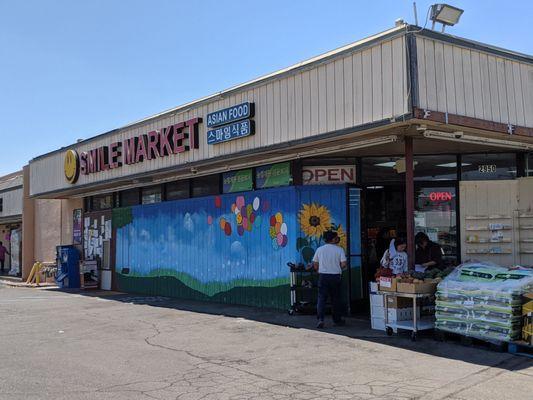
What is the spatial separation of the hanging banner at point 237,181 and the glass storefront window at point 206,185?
313 mm

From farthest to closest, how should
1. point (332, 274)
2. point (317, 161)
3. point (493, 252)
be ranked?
1. point (317, 161)
2. point (493, 252)
3. point (332, 274)

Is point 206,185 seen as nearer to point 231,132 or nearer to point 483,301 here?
point 231,132

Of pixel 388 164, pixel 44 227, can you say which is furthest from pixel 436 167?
pixel 44 227

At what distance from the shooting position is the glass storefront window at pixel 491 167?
11883mm

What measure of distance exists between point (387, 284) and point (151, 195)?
32.3 ft

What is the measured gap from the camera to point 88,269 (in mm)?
20000

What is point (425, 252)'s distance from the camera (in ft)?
36.3

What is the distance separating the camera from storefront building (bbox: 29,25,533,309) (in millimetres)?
9359

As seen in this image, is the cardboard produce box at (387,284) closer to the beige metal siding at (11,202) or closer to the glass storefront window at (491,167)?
the glass storefront window at (491,167)

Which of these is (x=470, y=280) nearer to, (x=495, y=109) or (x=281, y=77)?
(x=495, y=109)

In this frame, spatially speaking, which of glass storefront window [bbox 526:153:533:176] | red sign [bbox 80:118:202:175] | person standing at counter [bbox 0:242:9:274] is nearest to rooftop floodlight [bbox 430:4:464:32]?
glass storefront window [bbox 526:153:533:176]

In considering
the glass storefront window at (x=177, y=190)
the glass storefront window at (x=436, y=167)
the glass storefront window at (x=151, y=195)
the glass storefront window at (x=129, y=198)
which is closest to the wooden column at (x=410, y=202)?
the glass storefront window at (x=436, y=167)

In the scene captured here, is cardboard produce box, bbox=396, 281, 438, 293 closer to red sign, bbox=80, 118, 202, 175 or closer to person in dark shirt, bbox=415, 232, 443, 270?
person in dark shirt, bbox=415, 232, 443, 270

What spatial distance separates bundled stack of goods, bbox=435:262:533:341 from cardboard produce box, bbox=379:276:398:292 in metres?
0.75
